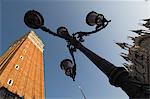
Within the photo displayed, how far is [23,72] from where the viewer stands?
51.6 metres

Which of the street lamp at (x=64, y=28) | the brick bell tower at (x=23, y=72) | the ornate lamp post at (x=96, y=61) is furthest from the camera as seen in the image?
the brick bell tower at (x=23, y=72)

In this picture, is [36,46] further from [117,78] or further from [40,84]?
[117,78]

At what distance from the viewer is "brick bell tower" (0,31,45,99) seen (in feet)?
148

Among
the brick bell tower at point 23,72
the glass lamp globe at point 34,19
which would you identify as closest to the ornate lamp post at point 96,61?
the glass lamp globe at point 34,19

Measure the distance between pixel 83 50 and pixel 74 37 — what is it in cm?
64

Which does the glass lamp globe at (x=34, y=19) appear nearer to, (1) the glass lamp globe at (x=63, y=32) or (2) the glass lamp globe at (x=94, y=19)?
(1) the glass lamp globe at (x=63, y=32)

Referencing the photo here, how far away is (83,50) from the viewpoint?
458 centimetres

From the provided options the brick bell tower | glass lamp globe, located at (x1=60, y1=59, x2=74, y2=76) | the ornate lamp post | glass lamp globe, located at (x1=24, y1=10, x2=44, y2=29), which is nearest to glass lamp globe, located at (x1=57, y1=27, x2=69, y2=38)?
the ornate lamp post

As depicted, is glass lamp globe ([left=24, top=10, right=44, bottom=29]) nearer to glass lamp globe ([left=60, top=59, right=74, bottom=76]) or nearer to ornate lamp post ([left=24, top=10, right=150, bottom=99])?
ornate lamp post ([left=24, top=10, right=150, bottom=99])

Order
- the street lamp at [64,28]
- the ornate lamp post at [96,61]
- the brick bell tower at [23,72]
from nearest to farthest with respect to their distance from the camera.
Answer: the ornate lamp post at [96,61]
the street lamp at [64,28]
the brick bell tower at [23,72]

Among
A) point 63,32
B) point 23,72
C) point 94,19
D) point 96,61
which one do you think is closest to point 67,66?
point 63,32

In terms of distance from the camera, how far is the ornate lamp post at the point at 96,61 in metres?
3.64

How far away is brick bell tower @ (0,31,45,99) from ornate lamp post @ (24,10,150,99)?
37188mm

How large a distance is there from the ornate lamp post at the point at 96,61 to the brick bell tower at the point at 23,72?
37188mm
